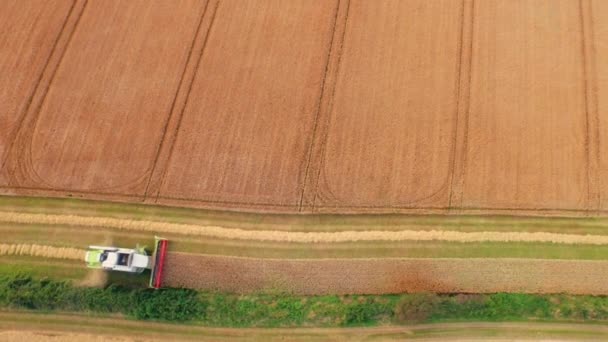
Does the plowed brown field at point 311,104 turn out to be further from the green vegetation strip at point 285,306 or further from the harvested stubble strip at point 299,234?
the green vegetation strip at point 285,306

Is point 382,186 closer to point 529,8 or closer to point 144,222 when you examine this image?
point 144,222

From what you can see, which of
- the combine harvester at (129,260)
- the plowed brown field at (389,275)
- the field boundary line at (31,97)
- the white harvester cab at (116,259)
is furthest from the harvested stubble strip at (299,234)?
the field boundary line at (31,97)

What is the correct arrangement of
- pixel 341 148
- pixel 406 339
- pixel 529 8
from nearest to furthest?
pixel 406 339 → pixel 341 148 → pixel 529 8

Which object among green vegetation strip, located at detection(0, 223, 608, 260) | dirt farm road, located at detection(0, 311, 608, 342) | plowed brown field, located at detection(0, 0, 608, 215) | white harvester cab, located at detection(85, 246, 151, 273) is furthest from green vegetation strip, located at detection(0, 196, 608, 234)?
dirt farm road, located at detection(0, 311, 608, 342)

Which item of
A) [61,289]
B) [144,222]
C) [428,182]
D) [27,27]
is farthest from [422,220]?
[27,27]

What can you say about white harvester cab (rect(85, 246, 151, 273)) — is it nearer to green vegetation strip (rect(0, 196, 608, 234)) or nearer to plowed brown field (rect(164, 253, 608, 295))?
plowed brown field (rect(164, 253, 608, 295))
